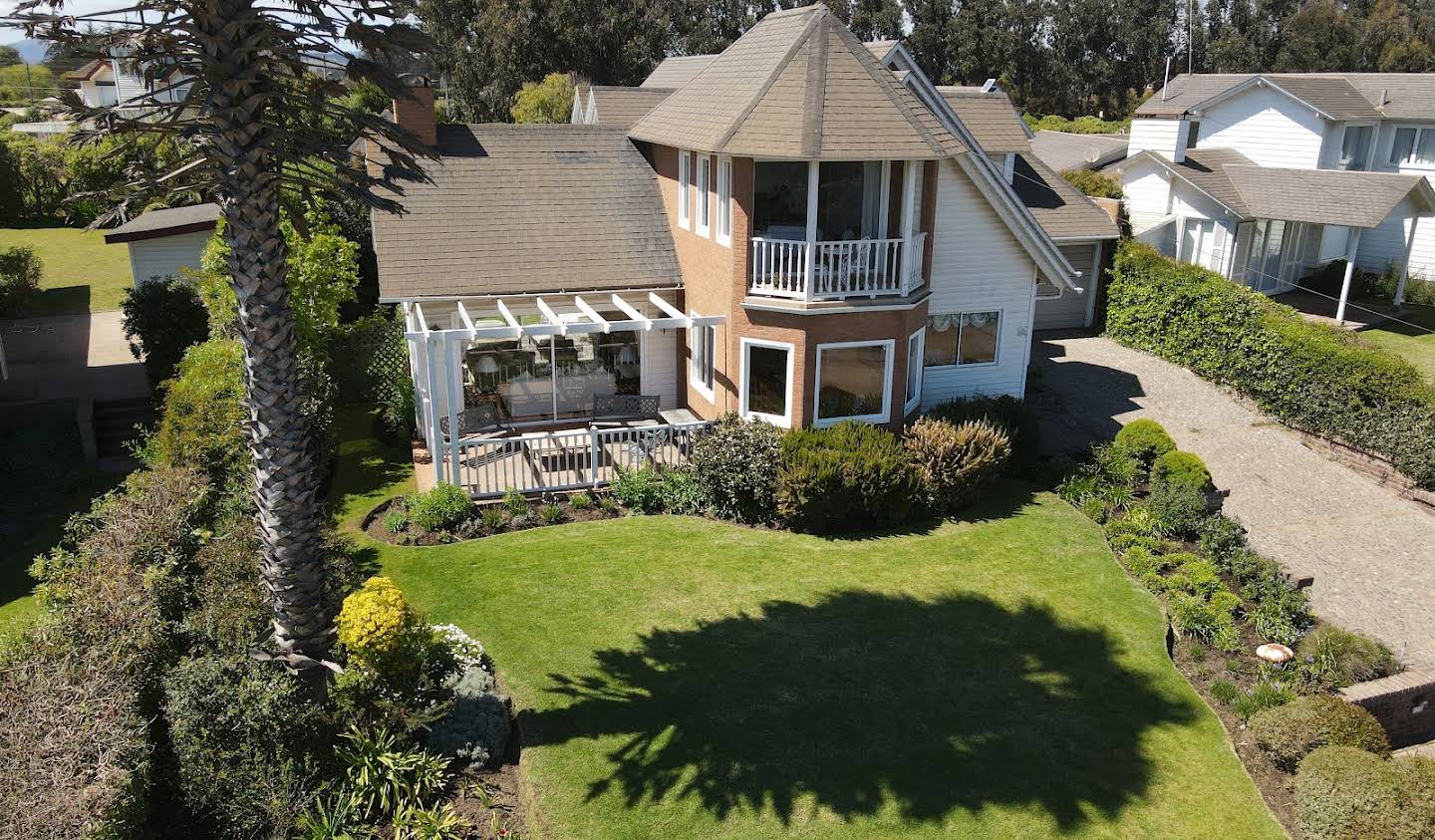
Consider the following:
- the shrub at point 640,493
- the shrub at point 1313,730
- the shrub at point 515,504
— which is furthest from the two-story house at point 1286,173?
→ the shrub at point 515,504

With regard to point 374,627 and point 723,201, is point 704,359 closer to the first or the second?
point 723,201

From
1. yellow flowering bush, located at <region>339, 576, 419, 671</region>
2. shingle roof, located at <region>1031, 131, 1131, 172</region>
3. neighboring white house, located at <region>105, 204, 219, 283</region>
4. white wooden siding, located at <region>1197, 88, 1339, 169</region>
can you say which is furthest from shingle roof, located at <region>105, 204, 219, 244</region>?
white wooden siding, located at <region>1197, 88, 1339, 169</region>

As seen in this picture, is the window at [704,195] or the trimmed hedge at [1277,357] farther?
the trimmed hedge at [1277,357]

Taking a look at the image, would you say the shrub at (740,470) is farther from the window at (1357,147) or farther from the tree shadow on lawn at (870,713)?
the window at (1357,147)

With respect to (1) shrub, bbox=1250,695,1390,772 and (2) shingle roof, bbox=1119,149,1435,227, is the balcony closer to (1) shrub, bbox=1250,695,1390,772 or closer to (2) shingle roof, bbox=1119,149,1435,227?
(1) shrub, bbox=1250,695,1390,772

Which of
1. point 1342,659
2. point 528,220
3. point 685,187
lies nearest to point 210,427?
point 528,220

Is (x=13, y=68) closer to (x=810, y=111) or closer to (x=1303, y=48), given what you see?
(x=810, y=111)

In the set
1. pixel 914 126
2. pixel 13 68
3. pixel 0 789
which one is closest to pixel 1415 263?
pixel 914 126
